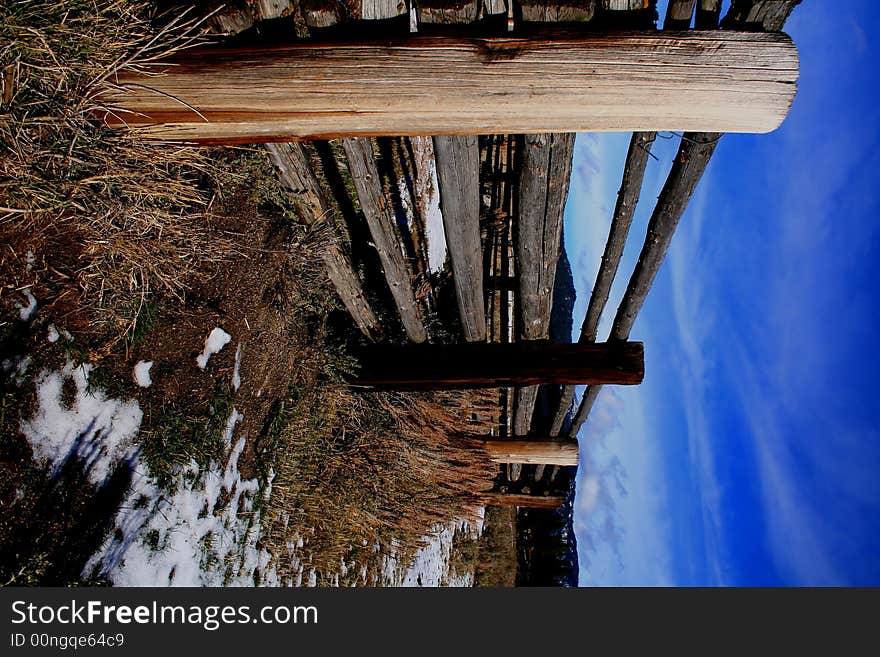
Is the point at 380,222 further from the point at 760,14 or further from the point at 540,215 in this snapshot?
the point at 760,14

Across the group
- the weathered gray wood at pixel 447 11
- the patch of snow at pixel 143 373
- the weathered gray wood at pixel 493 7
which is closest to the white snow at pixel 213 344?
the patch of snow at pixel 143 373

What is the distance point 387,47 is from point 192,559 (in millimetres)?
2559

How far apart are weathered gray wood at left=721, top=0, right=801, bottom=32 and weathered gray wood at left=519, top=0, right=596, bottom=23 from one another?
0.49 metres

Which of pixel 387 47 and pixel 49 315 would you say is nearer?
pixel 387 47

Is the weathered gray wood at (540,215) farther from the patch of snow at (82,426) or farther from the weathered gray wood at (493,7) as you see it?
the patch of snow at (82,426)

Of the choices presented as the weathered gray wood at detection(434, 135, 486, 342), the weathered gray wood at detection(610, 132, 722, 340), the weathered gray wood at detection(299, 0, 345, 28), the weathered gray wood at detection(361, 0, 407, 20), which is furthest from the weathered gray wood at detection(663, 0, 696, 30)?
the weathered gray wood at detection(299, 0, 345, 28)

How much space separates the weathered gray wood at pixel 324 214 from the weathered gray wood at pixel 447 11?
1086mm

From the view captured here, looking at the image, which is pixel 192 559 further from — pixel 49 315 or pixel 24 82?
pixel 24 82

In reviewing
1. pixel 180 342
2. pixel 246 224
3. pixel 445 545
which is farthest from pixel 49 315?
pixel 445 545

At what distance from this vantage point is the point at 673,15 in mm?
1904

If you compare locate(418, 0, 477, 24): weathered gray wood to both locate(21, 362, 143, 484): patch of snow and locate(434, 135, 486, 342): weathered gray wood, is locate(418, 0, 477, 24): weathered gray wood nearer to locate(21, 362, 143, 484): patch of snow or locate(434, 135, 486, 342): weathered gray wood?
locate(434, 135, 486, 342): weathered gray wood

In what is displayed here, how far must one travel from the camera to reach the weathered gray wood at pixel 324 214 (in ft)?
9.15

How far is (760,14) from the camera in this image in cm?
187

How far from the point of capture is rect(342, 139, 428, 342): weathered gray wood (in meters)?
2.56
